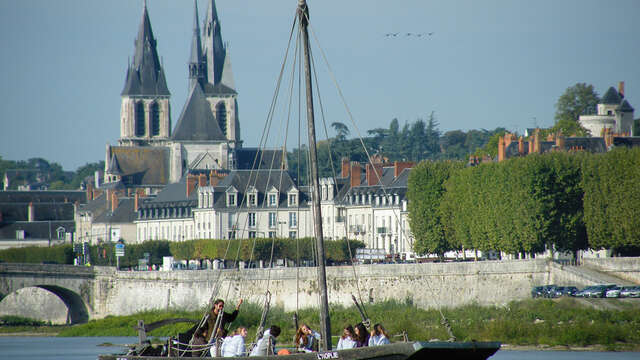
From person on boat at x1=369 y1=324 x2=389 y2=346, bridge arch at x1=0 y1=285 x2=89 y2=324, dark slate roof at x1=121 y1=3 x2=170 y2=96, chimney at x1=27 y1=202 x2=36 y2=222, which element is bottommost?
bridge arch at x1=0 y1=285 x2=89 y2=324

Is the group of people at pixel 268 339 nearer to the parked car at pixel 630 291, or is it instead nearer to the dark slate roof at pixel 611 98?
the parked car at pixel 630 291

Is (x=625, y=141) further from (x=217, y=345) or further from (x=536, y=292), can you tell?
(x=217, y=345)

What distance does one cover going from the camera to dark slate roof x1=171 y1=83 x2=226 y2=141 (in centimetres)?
14912

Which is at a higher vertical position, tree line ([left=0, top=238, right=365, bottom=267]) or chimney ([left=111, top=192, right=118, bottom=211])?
chimney ([left=111, top=192, right=118, bottom=211])

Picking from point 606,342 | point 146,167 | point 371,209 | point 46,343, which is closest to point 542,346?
point 606,342

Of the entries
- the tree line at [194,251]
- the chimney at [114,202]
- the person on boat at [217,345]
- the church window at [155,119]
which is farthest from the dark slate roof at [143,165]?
the person on boat at [217,345]

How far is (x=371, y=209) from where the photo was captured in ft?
324

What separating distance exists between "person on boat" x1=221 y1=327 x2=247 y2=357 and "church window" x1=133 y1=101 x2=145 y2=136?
134266 millimetres

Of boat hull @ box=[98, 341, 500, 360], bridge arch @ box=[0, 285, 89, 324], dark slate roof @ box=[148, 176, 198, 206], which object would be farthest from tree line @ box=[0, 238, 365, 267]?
boat hull @ box=[98, 341, 500, 360]

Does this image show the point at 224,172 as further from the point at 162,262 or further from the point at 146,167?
the point at 162,262

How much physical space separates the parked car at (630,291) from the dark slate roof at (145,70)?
109 metres

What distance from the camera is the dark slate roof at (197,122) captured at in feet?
489

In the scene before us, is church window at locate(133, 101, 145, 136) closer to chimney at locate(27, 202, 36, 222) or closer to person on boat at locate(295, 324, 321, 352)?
chimney at locate(27, 202, 36, 222)

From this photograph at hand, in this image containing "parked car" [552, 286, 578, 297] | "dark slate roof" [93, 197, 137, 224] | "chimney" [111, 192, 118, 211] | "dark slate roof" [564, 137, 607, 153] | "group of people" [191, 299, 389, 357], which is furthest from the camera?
"chimney" [111, 192, 118, 211]
